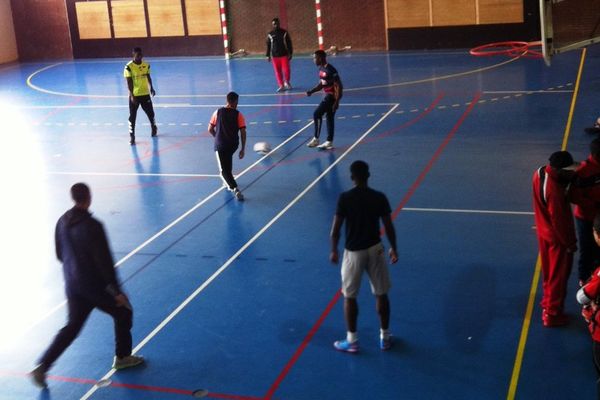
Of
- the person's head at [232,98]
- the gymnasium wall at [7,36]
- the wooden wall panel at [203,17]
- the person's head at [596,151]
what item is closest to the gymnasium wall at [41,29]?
the gymnasium wall at [7,36]

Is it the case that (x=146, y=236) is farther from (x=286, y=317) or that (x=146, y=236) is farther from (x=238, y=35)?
(x=238, y=35)

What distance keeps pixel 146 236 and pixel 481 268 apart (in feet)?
17.2

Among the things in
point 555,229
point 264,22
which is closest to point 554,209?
point 555,229

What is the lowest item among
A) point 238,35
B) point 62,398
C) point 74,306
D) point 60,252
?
point 62,398

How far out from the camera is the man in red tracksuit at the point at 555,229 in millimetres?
8211

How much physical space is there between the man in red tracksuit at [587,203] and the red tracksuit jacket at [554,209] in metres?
0.23

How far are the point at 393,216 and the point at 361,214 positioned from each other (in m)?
4.67

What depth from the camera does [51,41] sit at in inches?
1428

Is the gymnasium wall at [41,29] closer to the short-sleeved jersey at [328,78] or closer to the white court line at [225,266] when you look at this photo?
the short-sleeved jersey at [328,78]

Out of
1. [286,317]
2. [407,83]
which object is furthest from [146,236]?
[407,83]

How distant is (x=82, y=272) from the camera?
7871mm

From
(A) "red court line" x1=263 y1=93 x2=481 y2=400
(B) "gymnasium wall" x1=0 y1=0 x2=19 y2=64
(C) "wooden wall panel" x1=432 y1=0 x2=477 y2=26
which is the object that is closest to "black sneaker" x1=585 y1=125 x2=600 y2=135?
(A) "red court line" x1=263 y1=93 x2=481 y2=400

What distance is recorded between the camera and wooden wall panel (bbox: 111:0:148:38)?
34594mm

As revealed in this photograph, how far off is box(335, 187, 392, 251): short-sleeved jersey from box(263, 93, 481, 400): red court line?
53.3 inches
